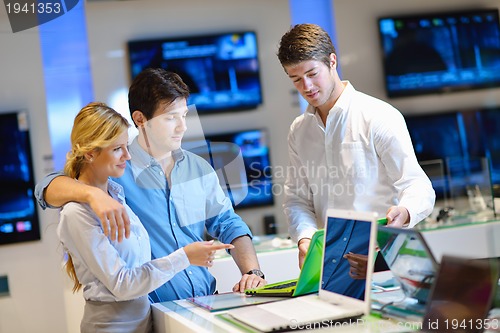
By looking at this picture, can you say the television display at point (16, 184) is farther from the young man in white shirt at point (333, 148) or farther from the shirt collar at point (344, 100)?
the shirt collar at point (344, 100)

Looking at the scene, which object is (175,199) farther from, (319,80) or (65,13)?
(65,13)

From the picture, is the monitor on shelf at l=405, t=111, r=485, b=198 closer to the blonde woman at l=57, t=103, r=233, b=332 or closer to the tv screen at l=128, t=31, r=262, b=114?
the tv screen at l=128, t=31, r=262, b=114

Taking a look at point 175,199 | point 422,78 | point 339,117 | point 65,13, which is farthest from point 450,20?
point 175,199

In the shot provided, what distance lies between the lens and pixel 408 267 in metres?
1.75

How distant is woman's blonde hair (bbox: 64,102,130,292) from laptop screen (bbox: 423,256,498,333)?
1109 mm

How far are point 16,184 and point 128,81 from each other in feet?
3.31

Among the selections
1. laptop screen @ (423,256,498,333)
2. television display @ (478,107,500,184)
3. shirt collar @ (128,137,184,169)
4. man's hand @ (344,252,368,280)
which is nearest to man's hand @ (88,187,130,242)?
shirt collar @ (128,137,184,169)

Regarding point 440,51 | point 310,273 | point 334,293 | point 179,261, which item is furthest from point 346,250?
point 440,51

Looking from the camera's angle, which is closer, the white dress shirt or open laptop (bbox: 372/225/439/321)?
open laptop (bbox: 372/225/439/321)

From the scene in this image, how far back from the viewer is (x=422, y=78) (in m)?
5.74

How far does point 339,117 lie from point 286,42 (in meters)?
0.35

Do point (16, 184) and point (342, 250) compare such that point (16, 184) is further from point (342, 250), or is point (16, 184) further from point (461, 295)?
point (461, 295)

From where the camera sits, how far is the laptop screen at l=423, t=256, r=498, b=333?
1.46 meters

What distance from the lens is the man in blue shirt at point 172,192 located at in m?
2.57
